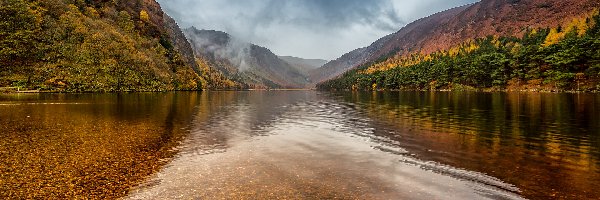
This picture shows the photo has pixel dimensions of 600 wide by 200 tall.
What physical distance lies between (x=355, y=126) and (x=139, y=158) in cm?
2291

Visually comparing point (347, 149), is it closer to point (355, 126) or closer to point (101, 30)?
point (355, 126)

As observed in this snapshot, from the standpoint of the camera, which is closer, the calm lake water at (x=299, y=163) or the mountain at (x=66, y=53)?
the calm lake water at (x=299, y=163)

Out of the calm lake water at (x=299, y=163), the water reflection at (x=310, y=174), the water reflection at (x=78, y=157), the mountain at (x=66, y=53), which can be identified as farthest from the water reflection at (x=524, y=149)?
the mountain at (x=66, y=53)

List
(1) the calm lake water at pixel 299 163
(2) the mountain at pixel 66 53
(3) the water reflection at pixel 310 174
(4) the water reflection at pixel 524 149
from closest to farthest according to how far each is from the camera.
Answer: (3) the water reflection at pixel 310 174 < (1) the calm lake water at pixel 299 163 < (4) the water reflection at pixel 524 149 < (2) the mountain at pixel 66 53

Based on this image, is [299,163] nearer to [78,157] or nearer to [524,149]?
[78,157]

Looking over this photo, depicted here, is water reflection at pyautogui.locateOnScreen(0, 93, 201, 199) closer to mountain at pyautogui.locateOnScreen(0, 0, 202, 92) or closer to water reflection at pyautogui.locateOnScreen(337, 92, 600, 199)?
water reflection at pyautogui.locateOnScreen(337, 92, 600, 199)

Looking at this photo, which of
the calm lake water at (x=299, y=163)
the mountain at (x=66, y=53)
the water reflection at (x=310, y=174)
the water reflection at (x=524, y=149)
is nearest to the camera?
the water reflection at (x=310, y=174)

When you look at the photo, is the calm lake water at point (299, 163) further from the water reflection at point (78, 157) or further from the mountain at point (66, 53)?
the mountain at point (66, 53)

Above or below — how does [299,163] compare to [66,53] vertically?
below

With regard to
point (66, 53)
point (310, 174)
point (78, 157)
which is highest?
point (66, 53)

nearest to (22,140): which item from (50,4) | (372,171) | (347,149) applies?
(347,149)

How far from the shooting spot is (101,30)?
546 ft

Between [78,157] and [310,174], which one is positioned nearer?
[310,174]

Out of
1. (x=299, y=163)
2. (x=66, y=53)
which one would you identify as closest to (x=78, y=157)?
(x=299, y=163)
